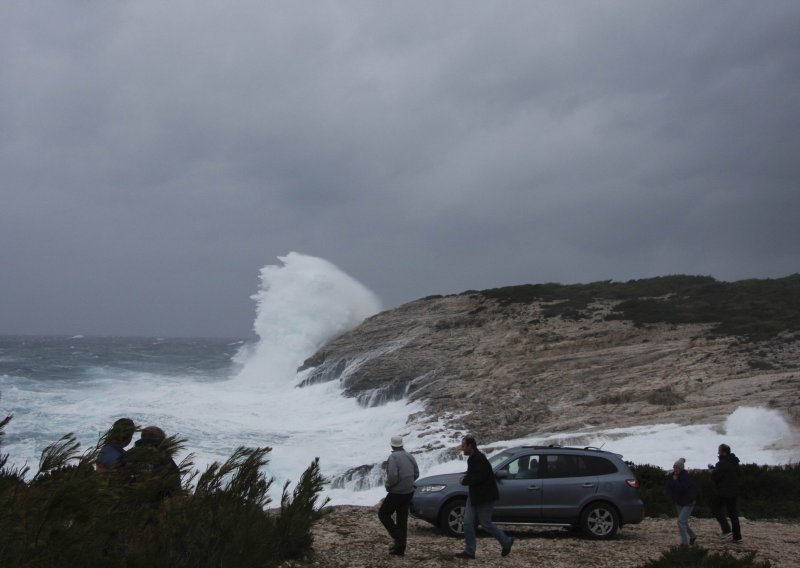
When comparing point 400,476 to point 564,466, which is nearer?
point 400,476

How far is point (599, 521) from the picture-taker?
10.9m

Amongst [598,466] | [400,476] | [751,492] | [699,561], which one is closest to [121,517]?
[400,476]

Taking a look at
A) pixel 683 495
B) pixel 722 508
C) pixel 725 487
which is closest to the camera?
pixel 683 495

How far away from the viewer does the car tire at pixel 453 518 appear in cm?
1077

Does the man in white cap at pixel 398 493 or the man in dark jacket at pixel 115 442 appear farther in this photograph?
the man in white cap at pixel 398 493

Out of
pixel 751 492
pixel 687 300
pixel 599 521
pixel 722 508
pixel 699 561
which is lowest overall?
pixel 699 561

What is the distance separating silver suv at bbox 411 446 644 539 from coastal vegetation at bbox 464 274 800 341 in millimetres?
22780

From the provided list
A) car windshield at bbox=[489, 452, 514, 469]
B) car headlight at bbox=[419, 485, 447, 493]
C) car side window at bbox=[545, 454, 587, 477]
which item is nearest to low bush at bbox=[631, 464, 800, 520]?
car side window at bbox=[545, 454, 587, 477]

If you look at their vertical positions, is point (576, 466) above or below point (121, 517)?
above

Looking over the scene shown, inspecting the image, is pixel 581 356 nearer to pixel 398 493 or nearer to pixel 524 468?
pixel 524 468

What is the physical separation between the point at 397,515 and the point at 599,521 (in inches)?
140

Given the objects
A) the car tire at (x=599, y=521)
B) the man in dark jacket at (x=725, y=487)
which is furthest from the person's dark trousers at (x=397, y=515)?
the man in dark jacket at (x=725, y=487)

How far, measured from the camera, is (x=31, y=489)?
476 cm

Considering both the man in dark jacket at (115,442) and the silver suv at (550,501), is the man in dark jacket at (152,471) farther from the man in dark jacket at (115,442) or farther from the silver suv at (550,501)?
the silver suv at (550,501)
